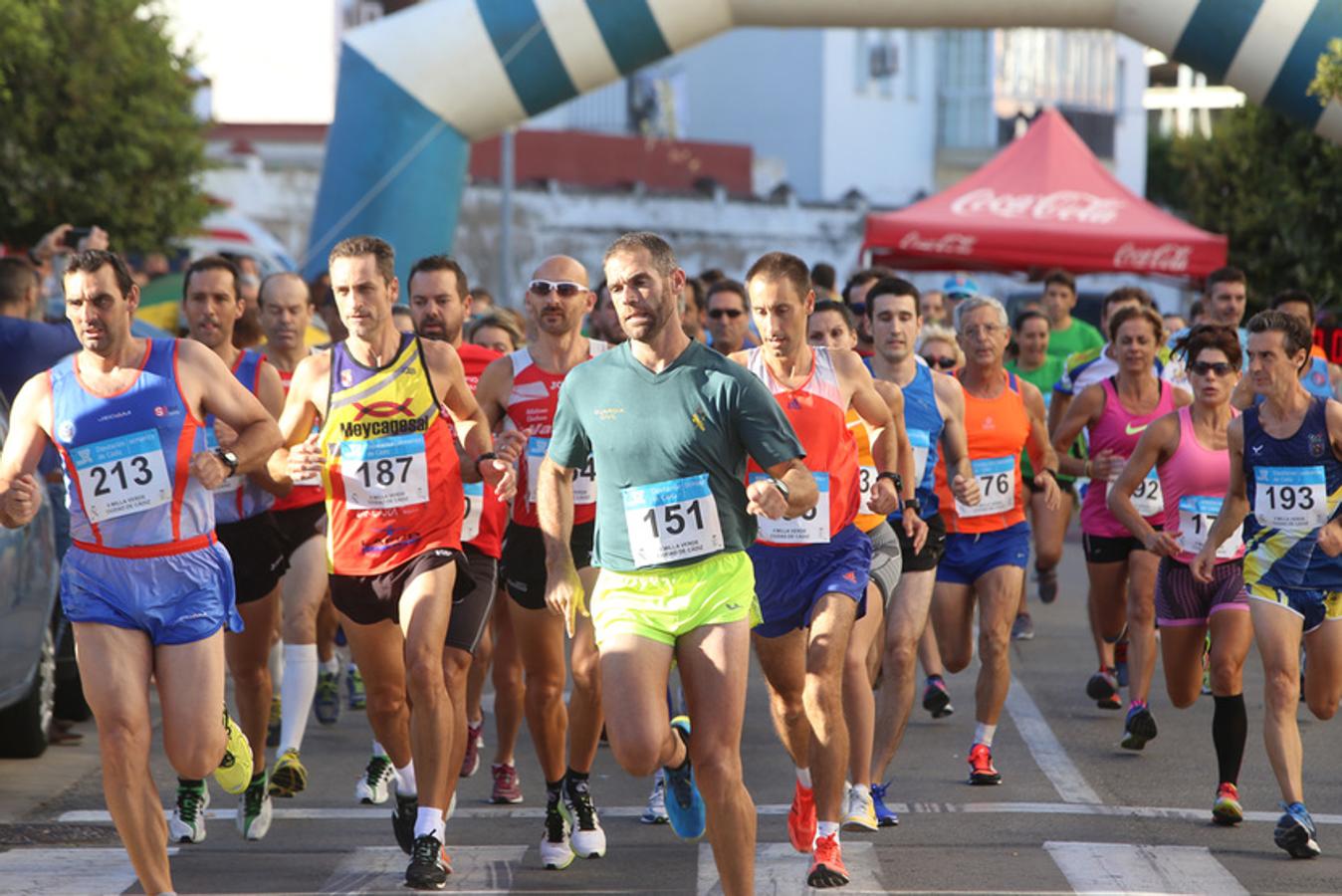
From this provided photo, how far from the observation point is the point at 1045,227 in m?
22.1

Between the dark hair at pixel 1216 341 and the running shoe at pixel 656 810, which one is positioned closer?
the running shoe at pixel 656 810

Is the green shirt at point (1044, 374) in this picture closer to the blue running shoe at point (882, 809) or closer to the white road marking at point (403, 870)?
the blue running shoe at point (882, 809)

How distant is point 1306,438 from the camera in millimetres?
8211

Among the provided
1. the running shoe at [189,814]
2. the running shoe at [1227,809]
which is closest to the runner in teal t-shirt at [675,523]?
the running shoe at [189,814]

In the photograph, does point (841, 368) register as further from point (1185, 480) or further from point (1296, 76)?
point (1296, 76)

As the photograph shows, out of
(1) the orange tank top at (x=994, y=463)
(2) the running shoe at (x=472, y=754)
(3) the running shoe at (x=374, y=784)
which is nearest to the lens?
(3) the running shoe at (x=374, y=784)

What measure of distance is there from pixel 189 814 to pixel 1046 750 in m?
3.95

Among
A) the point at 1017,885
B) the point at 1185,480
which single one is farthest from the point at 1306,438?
the point at 1017,885

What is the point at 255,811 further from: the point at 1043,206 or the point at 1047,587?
the point at 1043,206

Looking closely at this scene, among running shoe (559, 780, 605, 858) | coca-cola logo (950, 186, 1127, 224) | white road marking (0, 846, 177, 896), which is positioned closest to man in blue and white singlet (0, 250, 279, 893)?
white road marking (0, 846, 177, 896)

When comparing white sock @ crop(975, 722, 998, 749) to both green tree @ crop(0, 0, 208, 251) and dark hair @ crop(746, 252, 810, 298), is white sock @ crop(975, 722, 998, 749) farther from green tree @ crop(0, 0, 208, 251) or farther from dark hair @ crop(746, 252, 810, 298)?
green tree @ crop(0, 0, 208, 251)

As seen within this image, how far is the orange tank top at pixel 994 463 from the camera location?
9.66 meters

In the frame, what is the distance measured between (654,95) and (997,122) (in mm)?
10307

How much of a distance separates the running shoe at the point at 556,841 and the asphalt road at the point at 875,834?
2.7 inches
